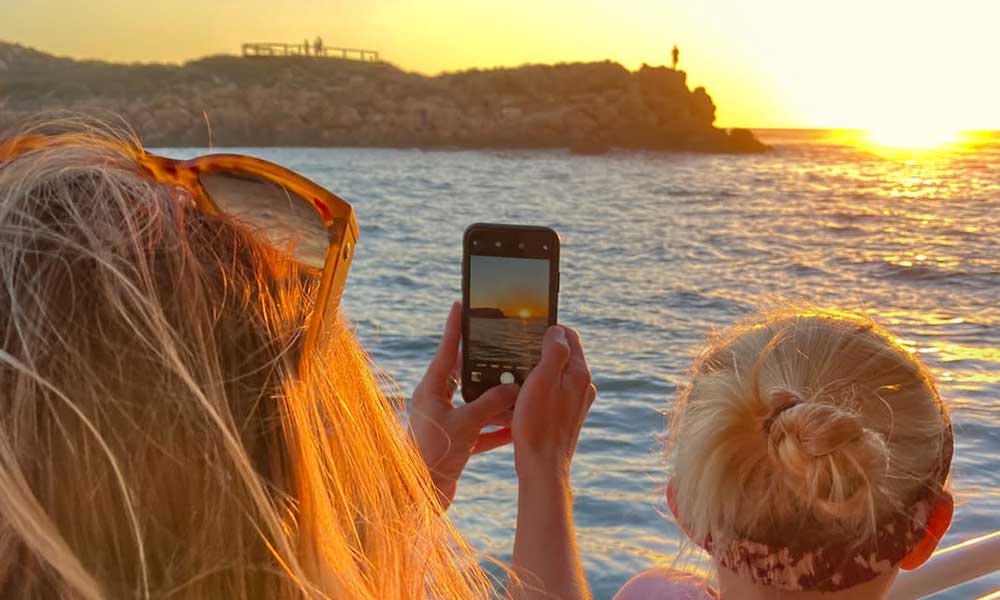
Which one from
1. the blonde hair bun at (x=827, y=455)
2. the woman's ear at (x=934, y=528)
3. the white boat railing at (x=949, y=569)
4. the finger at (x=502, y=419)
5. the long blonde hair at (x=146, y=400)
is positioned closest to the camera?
the long blonde hair at (x=146, y=400)

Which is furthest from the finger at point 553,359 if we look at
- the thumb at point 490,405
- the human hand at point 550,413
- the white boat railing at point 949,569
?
the white boat railing at point 949,569

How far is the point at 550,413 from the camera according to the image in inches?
46.7

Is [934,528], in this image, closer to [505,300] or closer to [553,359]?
[553,359]

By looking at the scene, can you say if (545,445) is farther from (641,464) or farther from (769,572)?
(641,464)

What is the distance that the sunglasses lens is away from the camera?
630 millimetres

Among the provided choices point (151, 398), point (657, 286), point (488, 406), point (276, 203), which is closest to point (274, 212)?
point (276, 203)

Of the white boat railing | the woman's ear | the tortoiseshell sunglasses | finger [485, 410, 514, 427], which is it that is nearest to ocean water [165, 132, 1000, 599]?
the white boat railing

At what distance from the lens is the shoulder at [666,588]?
1.39 m

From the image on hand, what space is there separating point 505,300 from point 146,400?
2.95ft

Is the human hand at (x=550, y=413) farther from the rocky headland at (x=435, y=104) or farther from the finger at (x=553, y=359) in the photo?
the rocky headland at (x=435, y=104)

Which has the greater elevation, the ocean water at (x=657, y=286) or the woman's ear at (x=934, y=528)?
the woman's ear at (x=934, y=528)

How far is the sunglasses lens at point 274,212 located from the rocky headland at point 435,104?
31442 millimetres

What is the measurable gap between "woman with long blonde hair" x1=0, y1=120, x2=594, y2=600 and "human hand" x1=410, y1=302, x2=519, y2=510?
597 millimetres

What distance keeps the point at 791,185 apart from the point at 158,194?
855 inches
